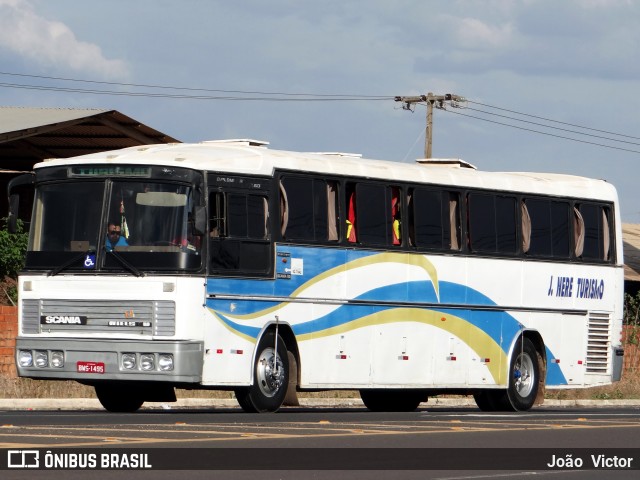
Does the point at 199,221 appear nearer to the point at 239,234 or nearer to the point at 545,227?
the point at 239,234

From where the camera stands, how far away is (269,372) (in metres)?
23.5

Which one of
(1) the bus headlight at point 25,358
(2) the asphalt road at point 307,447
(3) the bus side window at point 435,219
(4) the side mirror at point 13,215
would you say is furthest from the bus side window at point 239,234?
(3) the bus side window at point 435,219

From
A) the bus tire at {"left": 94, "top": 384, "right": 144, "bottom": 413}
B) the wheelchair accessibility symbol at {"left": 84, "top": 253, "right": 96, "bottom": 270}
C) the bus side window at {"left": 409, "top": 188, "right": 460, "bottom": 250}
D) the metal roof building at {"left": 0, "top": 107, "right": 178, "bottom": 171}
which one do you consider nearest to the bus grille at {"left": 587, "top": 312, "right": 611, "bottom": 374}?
the bus side window at {"left": 409, "top": 188, "right": 460, "bottom": 250}

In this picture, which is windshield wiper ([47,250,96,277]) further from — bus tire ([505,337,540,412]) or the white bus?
bus tire ([505,337,540,412])

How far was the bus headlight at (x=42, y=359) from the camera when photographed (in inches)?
894

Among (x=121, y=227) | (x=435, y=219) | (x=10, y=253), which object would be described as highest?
(x=10, y=253)

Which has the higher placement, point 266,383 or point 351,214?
point 351,214

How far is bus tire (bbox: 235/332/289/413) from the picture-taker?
76.5 feet

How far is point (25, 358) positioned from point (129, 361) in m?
1.61

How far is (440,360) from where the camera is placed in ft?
88.5

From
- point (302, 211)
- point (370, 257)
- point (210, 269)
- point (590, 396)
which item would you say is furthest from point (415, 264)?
point (590, 396)

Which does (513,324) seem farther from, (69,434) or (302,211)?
(69,434)

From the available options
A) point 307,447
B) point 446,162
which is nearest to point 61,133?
point 446,162

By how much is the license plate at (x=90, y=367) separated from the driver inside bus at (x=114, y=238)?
1496mm
